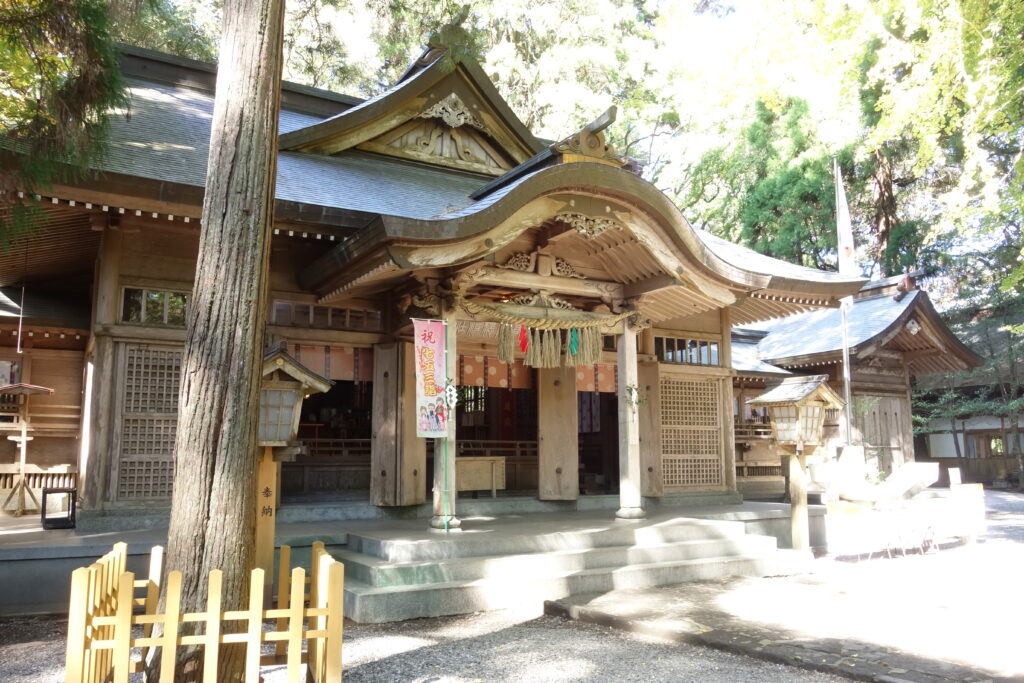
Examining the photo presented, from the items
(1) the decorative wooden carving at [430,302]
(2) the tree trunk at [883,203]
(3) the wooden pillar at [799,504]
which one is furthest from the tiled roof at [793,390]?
(2) the tree trunk at [883,203]

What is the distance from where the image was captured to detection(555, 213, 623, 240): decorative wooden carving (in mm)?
8312

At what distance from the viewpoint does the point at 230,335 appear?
157 inches

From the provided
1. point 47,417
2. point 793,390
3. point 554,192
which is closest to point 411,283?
point 554,192

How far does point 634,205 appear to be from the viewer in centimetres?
849

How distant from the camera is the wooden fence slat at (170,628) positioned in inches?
128

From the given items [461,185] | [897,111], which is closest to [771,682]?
[461,185]

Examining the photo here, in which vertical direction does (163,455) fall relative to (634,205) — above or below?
below

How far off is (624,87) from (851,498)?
1795 cm

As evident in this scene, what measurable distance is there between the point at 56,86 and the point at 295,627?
4.83 meters

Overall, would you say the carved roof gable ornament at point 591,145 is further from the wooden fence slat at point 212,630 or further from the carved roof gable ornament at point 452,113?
the wooden fence slat at point 212,630

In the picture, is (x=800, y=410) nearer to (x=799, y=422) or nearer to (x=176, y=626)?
(x=799, y=422)

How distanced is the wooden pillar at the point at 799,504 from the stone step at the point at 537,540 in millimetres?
729

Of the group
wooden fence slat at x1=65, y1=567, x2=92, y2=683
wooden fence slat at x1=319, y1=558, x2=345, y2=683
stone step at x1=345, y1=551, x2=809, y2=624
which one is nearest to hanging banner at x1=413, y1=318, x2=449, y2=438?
stone step at x1=345, y1=551, x2=809, y2=624

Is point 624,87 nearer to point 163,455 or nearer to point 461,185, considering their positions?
point 461,185
